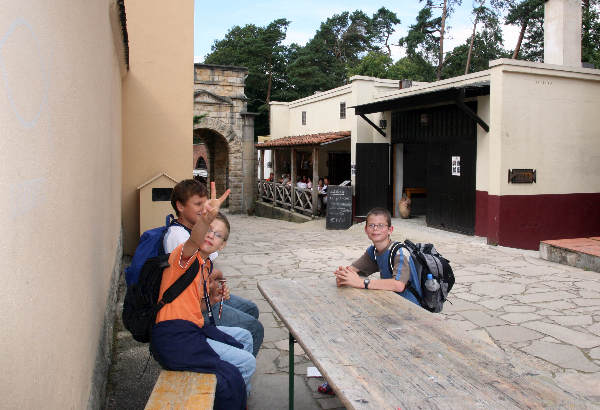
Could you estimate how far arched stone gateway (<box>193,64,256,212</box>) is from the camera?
19719 mm

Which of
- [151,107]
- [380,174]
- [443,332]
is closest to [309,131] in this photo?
[380,174]

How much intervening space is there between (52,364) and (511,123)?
9558 mm

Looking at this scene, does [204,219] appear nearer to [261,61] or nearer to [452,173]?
[452,173]

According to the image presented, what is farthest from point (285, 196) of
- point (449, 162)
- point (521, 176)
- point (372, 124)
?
point (521, 176)

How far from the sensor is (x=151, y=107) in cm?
842

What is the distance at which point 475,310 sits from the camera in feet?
18.5

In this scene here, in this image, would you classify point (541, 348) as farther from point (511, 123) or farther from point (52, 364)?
point (511, 123)

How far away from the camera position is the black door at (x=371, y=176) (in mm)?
13703

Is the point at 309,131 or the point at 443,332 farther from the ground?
the point at 309,131

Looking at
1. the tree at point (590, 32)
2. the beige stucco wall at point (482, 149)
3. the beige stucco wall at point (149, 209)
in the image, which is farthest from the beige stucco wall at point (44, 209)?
the tree at point (590, 32)

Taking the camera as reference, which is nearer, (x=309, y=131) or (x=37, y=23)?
(x=37, y=23)

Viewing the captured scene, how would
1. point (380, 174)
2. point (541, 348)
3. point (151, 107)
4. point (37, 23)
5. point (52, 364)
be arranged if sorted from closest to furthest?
point (37, 23) → point (52, 364) → point (541, 348) → point (151, 107) → point (380, 174)

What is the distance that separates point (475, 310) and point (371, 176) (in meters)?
8.38

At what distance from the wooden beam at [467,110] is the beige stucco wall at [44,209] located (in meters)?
8.18
